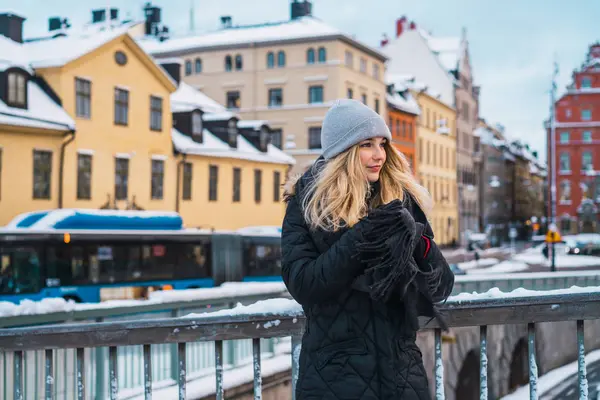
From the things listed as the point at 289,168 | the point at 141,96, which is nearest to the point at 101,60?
the point at 141,96

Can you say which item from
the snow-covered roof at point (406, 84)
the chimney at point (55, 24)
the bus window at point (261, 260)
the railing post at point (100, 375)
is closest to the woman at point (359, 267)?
the railing post at point (100, 375)

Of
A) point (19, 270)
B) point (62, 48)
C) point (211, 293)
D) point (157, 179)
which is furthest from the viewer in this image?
point (157, 179)

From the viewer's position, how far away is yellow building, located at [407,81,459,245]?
243ft

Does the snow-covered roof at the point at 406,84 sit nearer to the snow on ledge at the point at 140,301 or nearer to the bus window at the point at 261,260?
the bus window at the point at 261,260

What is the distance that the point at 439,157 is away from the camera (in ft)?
261

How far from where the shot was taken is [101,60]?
3656cm

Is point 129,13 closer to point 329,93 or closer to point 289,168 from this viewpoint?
point 329,93

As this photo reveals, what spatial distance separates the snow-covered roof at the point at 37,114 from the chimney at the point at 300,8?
32188 millimetres

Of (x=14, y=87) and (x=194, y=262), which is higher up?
(x=14, y=87)

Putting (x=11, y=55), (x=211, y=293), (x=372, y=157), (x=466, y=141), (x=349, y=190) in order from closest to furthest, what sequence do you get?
1. (x=349, y=190)
2. (x=372, y=157)
3. (x=211, y=293)
4. (x=11, y=55)
5. (x=466, y=141)

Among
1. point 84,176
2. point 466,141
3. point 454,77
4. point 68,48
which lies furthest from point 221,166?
point 466,141

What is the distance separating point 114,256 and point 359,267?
23.6 metres

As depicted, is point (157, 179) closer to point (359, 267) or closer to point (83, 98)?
point (83, 98)

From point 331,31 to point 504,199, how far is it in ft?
186
